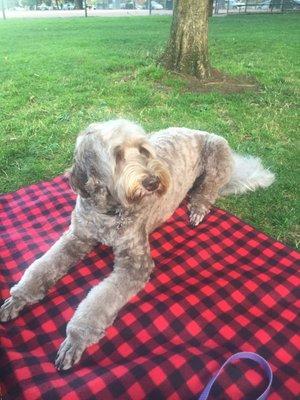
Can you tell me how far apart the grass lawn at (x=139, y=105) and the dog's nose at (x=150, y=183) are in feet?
6.44

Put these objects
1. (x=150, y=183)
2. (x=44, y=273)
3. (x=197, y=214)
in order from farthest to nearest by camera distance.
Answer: (x=197, y=214) < (x=44, y=273) < (x=150, y=183)

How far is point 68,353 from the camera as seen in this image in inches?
117

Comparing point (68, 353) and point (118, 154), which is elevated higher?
point (118, 154)

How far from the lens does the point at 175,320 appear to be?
134 inches

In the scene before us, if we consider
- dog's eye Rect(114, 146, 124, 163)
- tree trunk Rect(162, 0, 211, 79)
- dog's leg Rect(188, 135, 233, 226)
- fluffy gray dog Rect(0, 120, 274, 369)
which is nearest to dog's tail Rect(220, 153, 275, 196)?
dog's leg Rect(188, 135, 233, 226)

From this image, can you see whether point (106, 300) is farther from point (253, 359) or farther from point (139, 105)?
point (139, 105)

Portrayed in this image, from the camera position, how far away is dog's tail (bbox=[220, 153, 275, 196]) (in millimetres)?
5254

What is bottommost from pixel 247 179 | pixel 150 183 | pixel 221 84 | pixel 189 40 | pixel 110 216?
pixel 247 179

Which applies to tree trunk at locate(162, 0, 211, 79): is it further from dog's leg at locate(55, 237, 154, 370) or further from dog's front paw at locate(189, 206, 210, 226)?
dog's leg at locate(55, 237, 154, 370)

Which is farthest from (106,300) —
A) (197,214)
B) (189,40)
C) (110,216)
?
(189,40)

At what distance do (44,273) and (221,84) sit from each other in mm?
6761

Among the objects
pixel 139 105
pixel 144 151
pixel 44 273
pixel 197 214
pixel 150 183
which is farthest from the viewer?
pixel 139 105

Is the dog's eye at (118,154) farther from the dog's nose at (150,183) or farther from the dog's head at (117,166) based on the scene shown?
the dog's nose at (150,183)

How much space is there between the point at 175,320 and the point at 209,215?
166 cm
